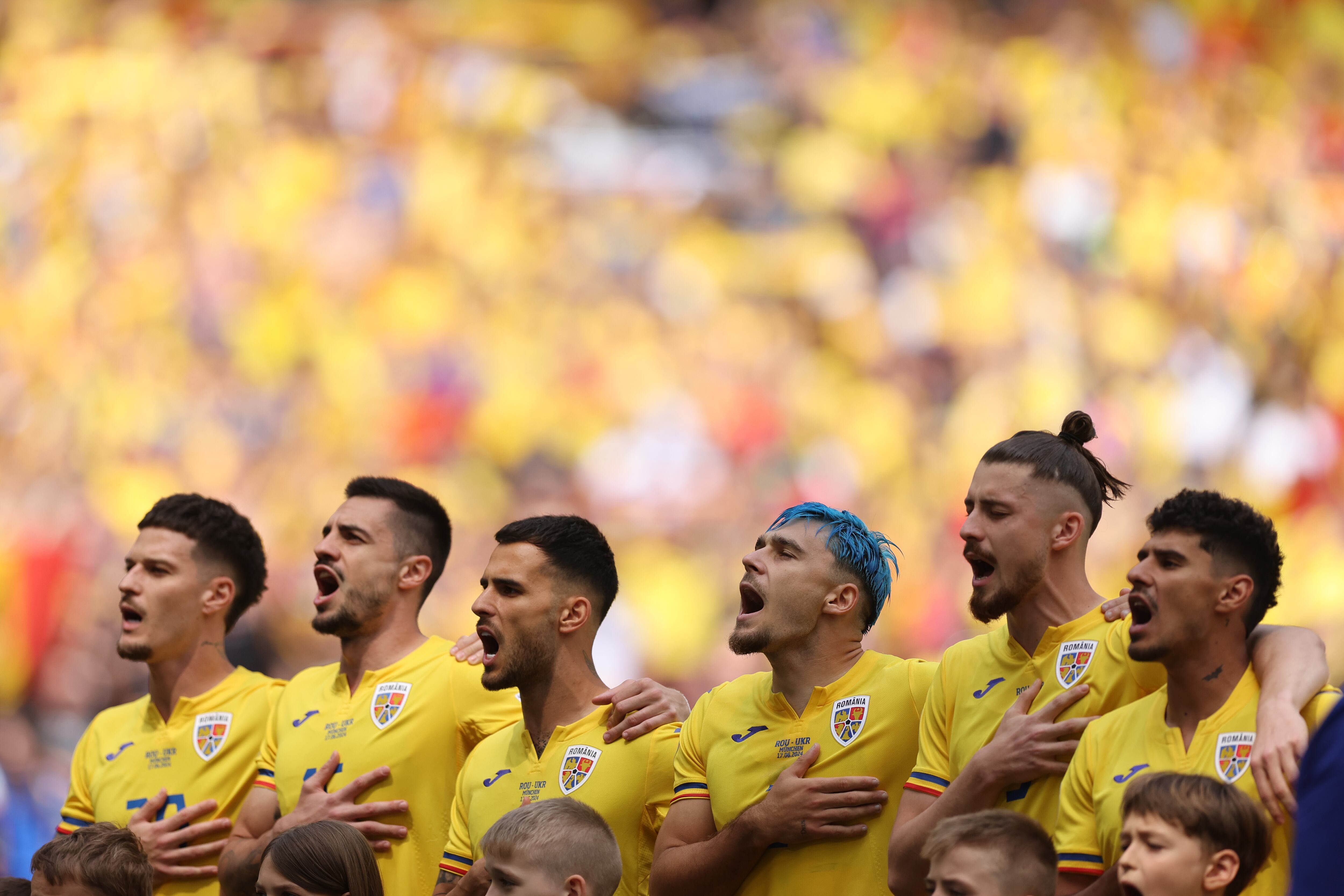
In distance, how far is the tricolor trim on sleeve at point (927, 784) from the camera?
13.5ft

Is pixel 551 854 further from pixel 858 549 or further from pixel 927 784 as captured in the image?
pixel 858 549

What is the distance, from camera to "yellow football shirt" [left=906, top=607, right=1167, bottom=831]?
4059mm

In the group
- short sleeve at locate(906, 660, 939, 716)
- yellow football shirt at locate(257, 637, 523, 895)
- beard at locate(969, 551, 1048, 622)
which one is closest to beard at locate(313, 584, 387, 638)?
Answer: yellow football shirt at locate(257, 637, 523, 895)

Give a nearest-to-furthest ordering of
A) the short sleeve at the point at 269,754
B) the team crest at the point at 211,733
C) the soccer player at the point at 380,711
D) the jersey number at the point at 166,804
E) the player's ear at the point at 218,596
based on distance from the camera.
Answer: the soccer player at the point at 380,711 < the short sleeve at the point at 269,754 < the jersey number at the point at 166,804 < the team crest at the point at 211,733 < the player's ear at the point at 218,596

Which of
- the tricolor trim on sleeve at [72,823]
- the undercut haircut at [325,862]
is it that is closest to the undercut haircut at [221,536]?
the tricolor trim on sleeve at [72,823]

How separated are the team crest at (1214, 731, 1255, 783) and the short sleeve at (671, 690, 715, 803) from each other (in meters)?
1.54

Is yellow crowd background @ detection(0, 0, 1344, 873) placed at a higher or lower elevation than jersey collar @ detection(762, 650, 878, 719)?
higher

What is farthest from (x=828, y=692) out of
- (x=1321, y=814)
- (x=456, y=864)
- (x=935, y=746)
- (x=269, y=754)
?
(x=1321, y=814)

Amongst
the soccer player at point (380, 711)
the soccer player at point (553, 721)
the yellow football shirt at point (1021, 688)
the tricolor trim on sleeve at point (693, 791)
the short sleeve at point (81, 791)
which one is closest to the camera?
the yellow football shirt at point (1021, 688)

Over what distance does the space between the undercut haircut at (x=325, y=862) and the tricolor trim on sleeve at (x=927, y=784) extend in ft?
4.92

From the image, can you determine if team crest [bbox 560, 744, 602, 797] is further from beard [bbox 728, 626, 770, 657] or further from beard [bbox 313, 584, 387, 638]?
beard [bbox 313, 584, 387, 638]

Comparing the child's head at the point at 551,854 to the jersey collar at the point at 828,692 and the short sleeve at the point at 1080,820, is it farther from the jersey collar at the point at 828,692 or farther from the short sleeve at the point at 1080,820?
the short sleeve at the point at 1080,820

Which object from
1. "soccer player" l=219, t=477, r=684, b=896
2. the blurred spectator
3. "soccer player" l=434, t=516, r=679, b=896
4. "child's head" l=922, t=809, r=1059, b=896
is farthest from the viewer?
"soccer player" l=219, t=477, r=684, b=896

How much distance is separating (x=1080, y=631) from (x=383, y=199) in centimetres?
974
